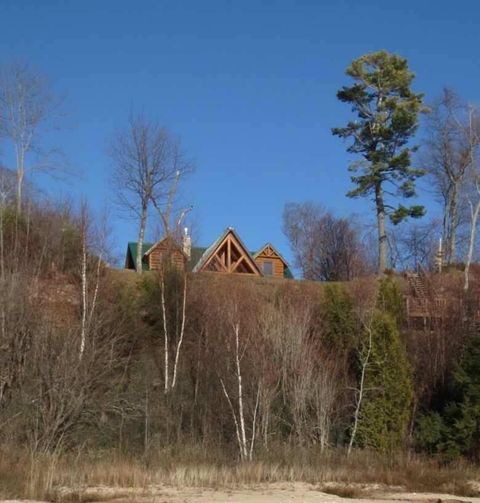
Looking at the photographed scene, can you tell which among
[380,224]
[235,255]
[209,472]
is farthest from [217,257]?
[209,472]

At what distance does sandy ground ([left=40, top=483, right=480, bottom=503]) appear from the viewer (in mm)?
15992

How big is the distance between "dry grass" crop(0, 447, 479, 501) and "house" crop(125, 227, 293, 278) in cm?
989

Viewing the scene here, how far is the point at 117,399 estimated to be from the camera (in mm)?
23922

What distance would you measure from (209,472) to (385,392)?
23.2ft

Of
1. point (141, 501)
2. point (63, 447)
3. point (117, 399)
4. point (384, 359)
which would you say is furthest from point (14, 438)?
point (384, 359)

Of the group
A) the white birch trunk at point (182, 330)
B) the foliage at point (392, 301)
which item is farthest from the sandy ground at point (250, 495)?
the foliage at point (392, 301)

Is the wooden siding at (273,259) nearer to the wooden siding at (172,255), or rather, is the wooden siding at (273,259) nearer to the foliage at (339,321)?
the wooden siding at (172,255)

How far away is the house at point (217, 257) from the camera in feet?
97.4

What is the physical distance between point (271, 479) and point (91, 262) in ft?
40.3

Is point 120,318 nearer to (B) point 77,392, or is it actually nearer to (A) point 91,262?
(A) point 91,262

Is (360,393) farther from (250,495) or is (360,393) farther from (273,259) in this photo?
(273,259)

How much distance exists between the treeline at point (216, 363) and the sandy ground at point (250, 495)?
130 inches

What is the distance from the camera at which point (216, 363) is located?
2542 cm

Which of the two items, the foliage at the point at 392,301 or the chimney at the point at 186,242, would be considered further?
the chimney at the point at 186,242
